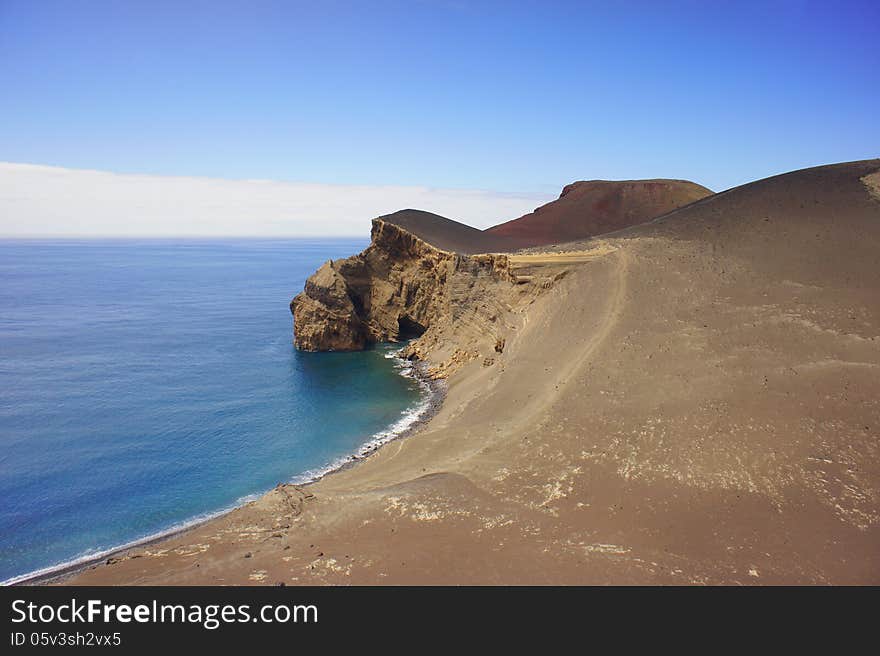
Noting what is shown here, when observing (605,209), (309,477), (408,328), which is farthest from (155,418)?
(605,209)

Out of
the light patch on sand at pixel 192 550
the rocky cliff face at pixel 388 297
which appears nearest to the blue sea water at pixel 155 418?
the rocky cliff face at pixel 388 297

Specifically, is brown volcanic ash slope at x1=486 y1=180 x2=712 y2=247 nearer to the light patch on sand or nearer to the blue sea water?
the blue sea water

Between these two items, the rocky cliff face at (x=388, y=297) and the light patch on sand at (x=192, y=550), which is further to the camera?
the rocky cliff face at (x=388, y=297)

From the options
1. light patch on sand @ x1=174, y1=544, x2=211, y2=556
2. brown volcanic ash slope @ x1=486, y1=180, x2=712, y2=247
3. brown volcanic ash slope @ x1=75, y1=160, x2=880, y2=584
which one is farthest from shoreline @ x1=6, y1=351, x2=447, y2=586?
brown volcanic ash slope @ x1=486, y1=180, x2=712, y2=247

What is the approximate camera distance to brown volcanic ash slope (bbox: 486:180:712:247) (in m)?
74.3

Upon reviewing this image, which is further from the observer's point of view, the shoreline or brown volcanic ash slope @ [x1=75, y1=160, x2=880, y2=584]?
the shoreline

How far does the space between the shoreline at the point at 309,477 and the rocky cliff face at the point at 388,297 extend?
18.8 ft

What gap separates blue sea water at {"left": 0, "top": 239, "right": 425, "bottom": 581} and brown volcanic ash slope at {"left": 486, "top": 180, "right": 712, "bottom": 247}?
3806 centimetres

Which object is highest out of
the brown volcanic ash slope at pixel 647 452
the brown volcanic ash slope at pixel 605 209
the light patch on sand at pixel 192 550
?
the brown volcanic ash slope at pixel 605 209

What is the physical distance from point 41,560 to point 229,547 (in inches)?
383

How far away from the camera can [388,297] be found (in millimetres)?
49438

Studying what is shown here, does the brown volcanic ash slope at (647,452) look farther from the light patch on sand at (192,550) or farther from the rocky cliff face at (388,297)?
the rocky cliff face at (388,297)

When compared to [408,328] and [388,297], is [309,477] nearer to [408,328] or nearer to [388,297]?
[388,297]

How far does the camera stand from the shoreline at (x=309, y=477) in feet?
59.6
